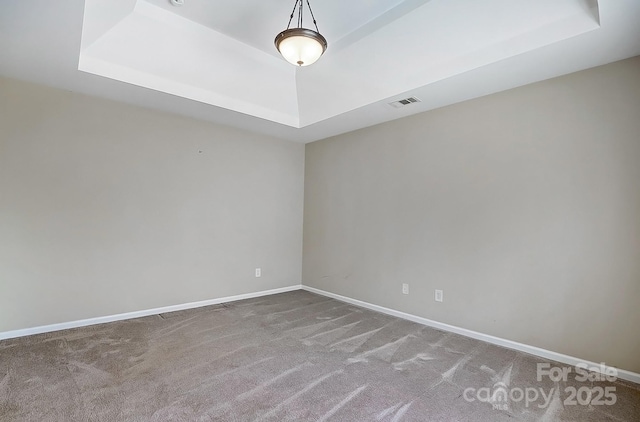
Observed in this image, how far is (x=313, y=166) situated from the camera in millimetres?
5207

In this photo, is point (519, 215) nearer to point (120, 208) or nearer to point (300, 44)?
point (300, 44)

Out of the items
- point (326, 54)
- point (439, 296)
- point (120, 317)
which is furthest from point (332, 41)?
point (120, 317)

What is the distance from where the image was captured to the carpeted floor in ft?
6.41

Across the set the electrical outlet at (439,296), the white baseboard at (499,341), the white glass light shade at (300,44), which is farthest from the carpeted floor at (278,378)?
the white glass light shade at (300,44)

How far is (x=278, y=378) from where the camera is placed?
235 cm

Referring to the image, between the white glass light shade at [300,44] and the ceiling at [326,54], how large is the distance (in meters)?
0.56

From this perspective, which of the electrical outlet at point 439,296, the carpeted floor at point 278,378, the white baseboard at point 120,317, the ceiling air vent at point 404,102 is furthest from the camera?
the electrical outlet at point 439,296

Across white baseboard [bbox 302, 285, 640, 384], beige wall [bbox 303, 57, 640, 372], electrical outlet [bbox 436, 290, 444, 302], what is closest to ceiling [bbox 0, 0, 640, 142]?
beige wall [bbox 303, 57, 640, 372]

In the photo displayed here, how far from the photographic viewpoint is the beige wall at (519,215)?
8.11 ft

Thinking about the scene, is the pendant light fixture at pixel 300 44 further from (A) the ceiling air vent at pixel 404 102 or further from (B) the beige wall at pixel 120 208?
(B) the beige wall at pixel 120 208

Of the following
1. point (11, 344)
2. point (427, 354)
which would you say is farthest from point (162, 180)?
point (427, 354)

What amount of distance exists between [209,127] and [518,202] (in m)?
3.87

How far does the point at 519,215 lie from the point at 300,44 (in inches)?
100

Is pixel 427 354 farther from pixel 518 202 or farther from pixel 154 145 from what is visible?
pixel 154 145
